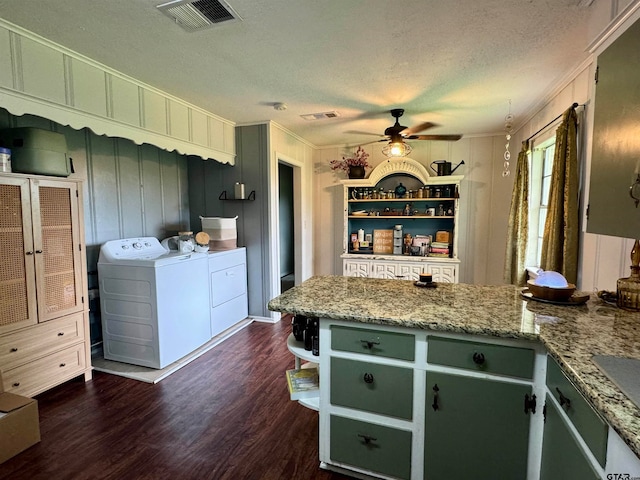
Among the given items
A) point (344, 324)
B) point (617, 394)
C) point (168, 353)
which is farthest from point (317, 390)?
point (168, 353)

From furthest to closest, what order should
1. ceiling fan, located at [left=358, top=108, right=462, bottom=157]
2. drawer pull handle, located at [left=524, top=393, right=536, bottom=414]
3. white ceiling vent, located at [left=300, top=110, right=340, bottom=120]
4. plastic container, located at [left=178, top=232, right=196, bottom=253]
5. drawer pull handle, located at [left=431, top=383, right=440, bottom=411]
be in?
white ceiling vent, located at [left=300, top=110, right=340, bottom=120] < plastic container, located at [left=178, top=232, right=196, bottom=253] < ceiling fan, located at [left=358, top=108, right=462, bottom=157] < drawer pull handle, located at [left=431, top=383, right=440, bottom=411] < drawer pull handle, located at [left=524, top=393, right=536, bottom=414]

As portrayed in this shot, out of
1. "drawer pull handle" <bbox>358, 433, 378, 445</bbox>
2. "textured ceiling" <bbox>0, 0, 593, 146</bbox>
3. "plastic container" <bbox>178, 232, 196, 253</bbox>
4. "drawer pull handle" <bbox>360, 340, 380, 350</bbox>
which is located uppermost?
"textured ceiling" <bbox>0, 0, 593, 146</bbox>

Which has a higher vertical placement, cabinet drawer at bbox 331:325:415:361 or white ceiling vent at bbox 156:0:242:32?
white ceiling vent at bbox 156:0:242:32

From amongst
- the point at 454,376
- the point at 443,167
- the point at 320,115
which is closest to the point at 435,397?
the point at 454,376

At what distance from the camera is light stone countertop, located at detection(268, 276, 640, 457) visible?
2.85ft

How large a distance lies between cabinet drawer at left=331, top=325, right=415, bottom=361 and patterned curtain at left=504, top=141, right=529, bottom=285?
253 cm

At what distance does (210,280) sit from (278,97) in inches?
77.4

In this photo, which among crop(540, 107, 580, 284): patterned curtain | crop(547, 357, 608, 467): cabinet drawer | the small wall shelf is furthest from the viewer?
the small wall shelf

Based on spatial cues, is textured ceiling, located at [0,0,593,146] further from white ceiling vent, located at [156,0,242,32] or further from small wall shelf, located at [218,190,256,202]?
small wall shelf, located at [218,190,256,202]

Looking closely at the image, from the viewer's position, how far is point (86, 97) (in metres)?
2.30

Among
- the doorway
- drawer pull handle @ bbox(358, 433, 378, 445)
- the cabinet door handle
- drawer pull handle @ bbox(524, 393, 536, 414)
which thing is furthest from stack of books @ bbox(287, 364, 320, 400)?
the doorway

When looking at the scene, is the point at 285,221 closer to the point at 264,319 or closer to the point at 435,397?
the point at 264,319

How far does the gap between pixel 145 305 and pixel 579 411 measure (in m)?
2.86

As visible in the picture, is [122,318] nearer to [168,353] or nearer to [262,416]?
[168,353]
